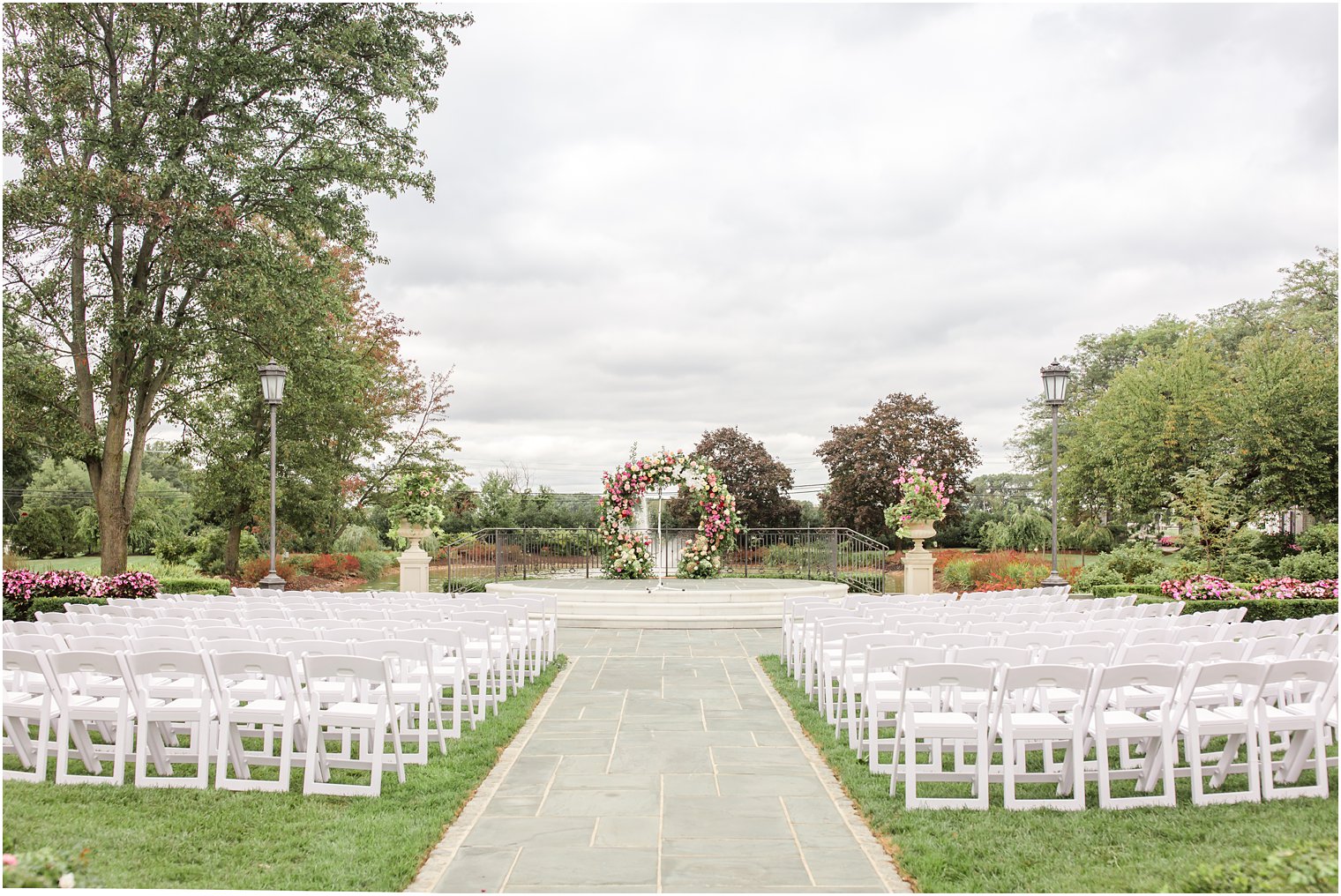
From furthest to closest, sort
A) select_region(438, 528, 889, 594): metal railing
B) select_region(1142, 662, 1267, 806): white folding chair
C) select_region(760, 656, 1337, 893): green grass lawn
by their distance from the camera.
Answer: select_region(438, 528, 889, 594): metal railing → select_region(1142, 662, 1267, 806): white folding chair → select_region(760, 656, 1337, 893): green grass lawn

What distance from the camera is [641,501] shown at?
61.8ft

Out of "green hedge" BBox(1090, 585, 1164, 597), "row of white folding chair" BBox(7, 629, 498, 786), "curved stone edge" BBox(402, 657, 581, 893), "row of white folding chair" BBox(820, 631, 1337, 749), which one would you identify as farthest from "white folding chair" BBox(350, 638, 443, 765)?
"green hedge" BBox(1090, 585, 1164, 597)

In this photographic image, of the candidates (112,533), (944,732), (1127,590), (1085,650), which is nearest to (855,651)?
(944,732)

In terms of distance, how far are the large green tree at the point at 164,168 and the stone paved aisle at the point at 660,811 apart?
1207 cm

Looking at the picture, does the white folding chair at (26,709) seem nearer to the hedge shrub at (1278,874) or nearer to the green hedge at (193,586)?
the hedge shrub at (1278,874)

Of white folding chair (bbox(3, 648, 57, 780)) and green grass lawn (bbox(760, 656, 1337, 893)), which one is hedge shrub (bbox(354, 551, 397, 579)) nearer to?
white folding chair (bbox(3, 648, 57, 780))

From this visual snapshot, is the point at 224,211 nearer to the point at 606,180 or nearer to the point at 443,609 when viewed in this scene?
the point at 606,180

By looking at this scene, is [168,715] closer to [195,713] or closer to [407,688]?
[195,713]

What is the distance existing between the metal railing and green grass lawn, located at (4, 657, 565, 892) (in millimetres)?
13664

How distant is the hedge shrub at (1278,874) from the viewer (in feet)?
10.1

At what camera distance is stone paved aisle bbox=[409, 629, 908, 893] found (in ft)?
13.1

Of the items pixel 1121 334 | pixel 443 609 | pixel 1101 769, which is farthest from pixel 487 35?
pixel 1121 334

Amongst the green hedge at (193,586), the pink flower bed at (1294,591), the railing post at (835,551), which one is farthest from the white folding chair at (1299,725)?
the green hedge at (193,586)

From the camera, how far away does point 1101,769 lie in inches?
194
